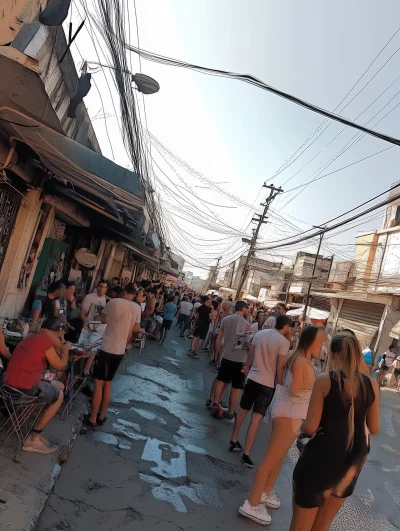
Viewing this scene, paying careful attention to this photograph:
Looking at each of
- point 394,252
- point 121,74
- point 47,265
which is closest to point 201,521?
point 121,74

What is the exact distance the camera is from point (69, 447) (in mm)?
4730

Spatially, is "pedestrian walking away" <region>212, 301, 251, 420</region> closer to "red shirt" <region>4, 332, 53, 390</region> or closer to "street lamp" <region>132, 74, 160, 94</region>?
"red shirt" <region>4, 332, 53, 390</region>

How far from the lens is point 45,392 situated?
4.48 meters

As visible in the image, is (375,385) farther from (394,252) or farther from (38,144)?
(394,252)

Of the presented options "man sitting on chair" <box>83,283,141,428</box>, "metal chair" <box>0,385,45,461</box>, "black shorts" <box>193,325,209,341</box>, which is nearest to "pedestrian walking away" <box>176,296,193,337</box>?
"black shorts" <box>193,325,209,341</box>

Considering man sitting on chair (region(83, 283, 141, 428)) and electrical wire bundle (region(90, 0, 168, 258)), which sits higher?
electrical wire bundle (region(90, 0, 168, 258))

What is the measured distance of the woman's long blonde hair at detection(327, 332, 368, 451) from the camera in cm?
308

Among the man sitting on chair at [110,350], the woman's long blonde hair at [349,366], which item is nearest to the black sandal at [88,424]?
the man sitting on chair at [110,350]

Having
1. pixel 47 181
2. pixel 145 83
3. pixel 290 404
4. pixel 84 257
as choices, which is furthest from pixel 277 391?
pixel 84 257

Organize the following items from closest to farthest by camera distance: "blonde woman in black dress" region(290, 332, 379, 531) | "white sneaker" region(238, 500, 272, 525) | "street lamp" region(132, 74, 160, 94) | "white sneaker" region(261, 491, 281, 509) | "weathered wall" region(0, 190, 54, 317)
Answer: "blonde woman in black dress" region(290, 332, 379, 531) → "white sneaker" region(238, 500, 272, 525) → "white sneaker" region(261, 491, 281, 509) → "street lamp" region(132, 74, 160, 94) → "weathered wall" region(0, 190, 54, 317)

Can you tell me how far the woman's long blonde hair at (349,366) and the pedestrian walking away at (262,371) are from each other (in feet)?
6.37

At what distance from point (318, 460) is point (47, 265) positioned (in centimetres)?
928

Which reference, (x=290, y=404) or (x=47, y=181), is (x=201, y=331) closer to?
(x=47, y=181)

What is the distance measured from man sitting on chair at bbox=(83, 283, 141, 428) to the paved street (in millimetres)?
268
